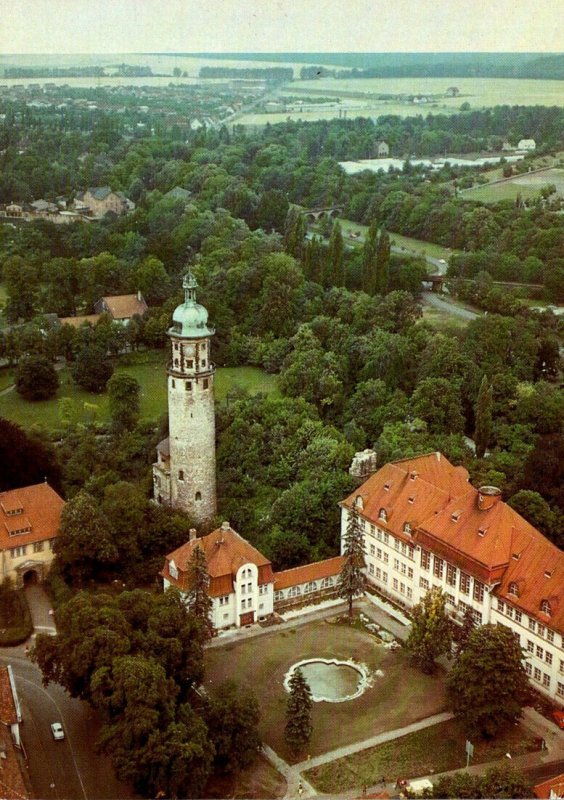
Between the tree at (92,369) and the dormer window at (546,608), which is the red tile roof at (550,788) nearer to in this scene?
the dormer window at (546,608)

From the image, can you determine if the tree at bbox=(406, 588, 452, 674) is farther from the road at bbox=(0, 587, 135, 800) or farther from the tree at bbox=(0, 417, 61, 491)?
the tree at bbox=(0, 417, 61, 491)

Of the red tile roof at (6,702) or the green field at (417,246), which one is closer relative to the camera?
the red tile roof at (6,702)

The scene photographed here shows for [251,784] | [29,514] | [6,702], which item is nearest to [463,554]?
[251,784]

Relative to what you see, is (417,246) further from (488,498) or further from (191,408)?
(488,498)

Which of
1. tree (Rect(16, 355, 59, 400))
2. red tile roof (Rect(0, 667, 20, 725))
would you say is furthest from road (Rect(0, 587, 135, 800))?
tree (Rect(16, 355, 59, 400))

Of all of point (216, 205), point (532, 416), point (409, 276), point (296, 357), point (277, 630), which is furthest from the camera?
point (216, 205)

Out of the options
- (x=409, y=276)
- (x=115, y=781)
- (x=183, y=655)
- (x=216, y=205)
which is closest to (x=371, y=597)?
(x=183, y=655)

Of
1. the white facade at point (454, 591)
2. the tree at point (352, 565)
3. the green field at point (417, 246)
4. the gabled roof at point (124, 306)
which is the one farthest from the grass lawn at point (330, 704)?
the gabled roof at point (124, 306)

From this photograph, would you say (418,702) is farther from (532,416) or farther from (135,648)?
(532,416)
